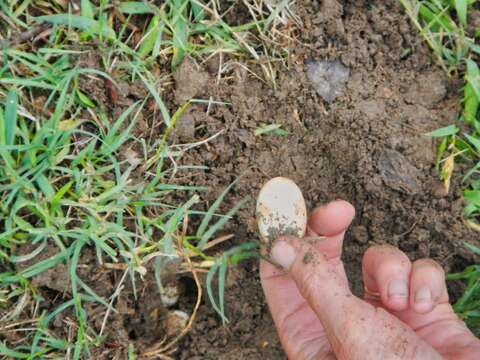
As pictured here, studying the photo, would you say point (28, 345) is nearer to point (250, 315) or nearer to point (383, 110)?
point (250, 315)

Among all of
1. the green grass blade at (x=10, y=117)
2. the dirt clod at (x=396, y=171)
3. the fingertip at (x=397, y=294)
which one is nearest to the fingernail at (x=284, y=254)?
the fingertip at (x=397, y=294)

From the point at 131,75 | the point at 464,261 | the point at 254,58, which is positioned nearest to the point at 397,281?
the point at 464,261

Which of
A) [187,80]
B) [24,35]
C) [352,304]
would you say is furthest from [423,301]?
[24,35]

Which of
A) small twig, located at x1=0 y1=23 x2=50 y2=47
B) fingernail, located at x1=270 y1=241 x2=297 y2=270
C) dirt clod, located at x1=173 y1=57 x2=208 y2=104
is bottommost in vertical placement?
fingernail, located at x1=270 y1=241 x2=297 y2=270

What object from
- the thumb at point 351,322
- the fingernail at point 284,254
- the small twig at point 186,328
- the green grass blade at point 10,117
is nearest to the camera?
the thumb at point 351,322

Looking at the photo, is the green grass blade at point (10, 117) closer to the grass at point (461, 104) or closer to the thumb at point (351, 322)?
the thumb at point (351, 322)

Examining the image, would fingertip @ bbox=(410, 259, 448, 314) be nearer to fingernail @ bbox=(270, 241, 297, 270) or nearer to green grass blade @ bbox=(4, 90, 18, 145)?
fingernail @ bbox=(270, 241, 297, 270)

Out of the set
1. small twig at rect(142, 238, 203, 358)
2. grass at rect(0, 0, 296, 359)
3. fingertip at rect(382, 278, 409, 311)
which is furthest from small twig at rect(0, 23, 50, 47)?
fingertip at rect(382, 278, 409, 311)
